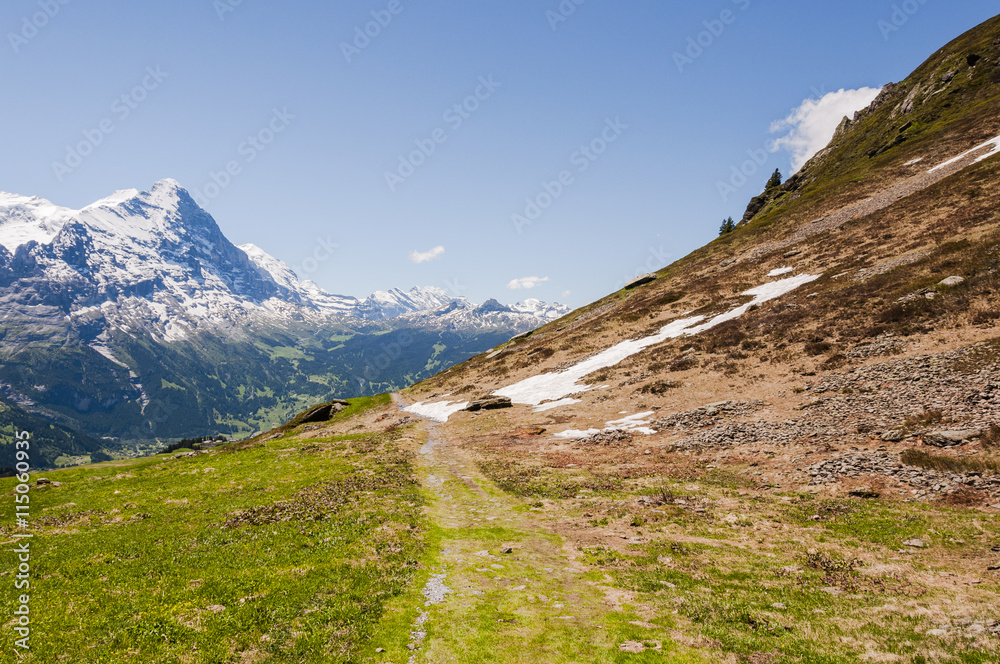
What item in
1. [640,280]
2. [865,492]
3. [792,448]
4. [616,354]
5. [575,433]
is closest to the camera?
[865,492]

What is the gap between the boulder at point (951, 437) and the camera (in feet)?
72.0

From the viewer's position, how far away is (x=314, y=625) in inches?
512

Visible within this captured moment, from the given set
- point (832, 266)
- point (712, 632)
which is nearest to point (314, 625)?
point (712, 632)

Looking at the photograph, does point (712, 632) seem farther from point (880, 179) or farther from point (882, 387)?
point (880, 179)

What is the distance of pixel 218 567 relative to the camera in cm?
1652

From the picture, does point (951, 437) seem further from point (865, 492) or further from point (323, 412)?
point (323, 412)

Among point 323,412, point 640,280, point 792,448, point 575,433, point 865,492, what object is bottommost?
point 865,492

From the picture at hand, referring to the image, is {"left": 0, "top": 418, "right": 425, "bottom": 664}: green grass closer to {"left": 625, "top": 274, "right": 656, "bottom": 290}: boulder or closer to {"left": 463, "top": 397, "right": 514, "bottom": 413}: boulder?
{"left": 463, "top": 397, "right": 514, "bottom": 413}: boulder

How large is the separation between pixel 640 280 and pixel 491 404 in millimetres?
85628

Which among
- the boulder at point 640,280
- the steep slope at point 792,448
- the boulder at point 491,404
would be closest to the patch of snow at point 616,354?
the steep slope at point 792,448

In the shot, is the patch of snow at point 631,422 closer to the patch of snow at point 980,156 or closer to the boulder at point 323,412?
the boulder at point 323,412

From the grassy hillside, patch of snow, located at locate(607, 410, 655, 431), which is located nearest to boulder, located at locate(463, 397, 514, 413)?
patch of snow, located at locate(607, 410, 655, 431)

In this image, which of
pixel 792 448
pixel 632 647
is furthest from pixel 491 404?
pixel 632 647

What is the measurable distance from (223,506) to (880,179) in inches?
5279
